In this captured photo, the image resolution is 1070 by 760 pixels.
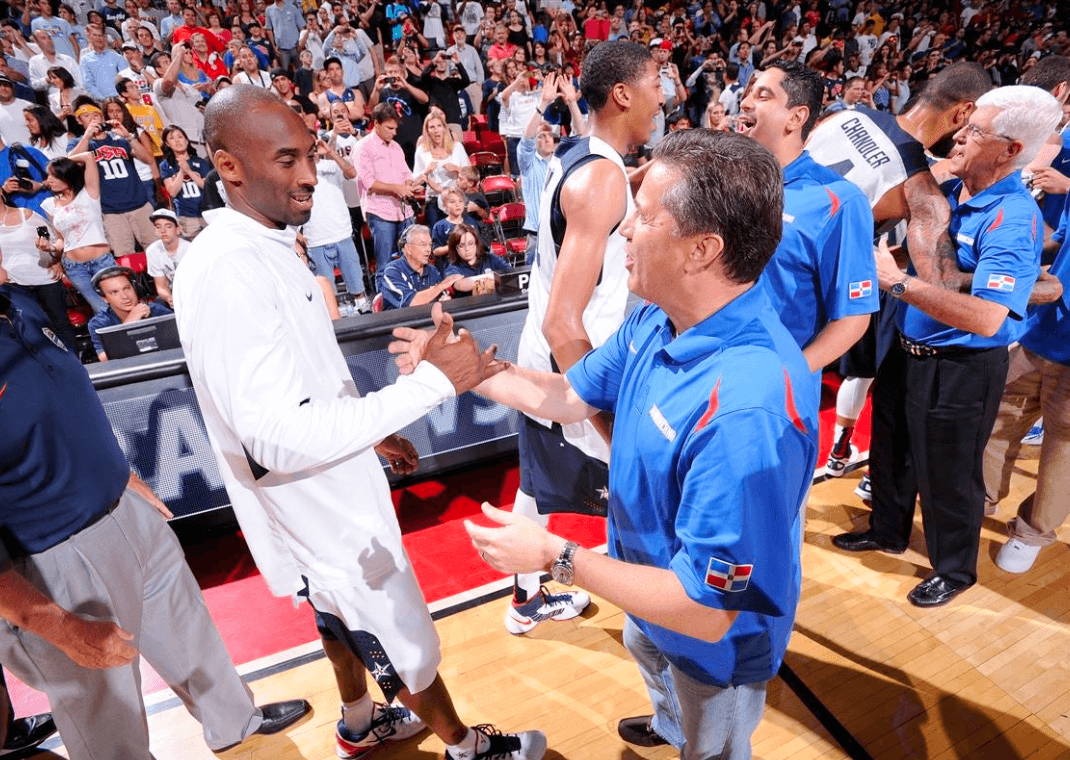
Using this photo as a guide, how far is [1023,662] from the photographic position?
267 cm

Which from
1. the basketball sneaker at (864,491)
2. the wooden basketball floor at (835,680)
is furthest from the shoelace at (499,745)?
the basketball sneaker at (864,491)

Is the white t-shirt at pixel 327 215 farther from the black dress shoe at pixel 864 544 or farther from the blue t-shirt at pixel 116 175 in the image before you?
the black dress shoe at pixel 864 544

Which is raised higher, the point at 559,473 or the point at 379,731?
the point at 559,473

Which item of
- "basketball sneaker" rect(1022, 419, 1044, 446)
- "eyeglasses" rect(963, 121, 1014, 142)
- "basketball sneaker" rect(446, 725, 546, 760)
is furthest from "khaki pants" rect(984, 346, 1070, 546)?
"basketball sneaker" rect(446, 725, 546, 760)

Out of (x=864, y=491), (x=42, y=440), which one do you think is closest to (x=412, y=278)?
(x=864, y=491)

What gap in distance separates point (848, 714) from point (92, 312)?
24.3ft

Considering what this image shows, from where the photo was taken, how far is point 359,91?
8.95 metres

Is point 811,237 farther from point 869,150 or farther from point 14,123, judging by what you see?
point 14,123

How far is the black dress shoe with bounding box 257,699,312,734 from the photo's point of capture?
254 centimetres

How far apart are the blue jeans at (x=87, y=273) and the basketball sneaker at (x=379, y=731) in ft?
17.5

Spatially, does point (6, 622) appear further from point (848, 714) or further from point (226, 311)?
point (848, 714)

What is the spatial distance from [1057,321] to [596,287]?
2120mm

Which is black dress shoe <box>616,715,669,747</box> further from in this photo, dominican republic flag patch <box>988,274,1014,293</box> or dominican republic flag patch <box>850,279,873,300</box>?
dominican republic flag patch <box>988,274,1014,293</box>

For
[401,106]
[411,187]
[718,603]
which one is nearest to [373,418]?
[718,603]
